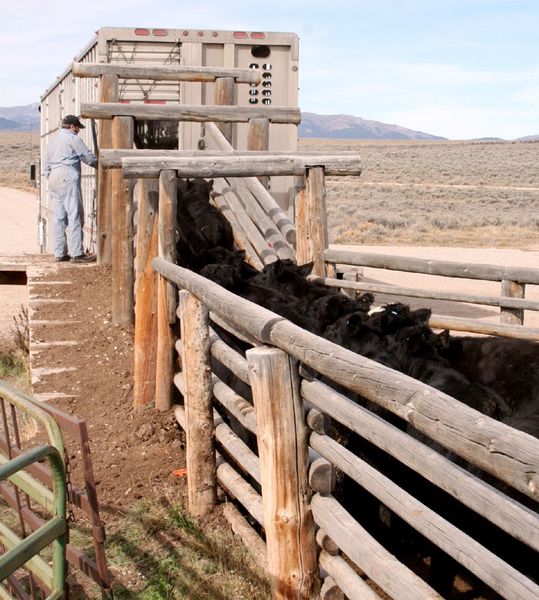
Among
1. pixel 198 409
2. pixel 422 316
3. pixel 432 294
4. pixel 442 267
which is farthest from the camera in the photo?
pixel 432 294

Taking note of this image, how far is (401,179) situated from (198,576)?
5097 centimetres

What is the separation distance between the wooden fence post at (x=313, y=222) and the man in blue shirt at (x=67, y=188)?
3.92 metres

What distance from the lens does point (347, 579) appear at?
11.4ft

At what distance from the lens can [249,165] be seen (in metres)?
6.81

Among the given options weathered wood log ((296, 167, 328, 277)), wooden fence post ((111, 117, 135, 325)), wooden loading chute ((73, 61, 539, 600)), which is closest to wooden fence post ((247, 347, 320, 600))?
wooden loading chute ((73, 61, 539, 600))

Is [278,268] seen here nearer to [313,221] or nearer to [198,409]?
[313,221]

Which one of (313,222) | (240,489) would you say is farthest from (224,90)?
(240,489)

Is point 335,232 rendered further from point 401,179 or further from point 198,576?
point 401,179

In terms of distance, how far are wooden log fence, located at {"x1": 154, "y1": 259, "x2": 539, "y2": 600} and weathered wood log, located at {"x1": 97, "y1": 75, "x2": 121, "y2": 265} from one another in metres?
4.19

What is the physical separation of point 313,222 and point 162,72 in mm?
2450

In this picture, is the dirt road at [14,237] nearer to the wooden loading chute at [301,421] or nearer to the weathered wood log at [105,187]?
the weathered wood log at [105,187]

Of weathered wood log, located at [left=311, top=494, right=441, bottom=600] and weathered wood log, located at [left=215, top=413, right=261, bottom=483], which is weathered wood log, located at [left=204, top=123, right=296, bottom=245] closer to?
weathered wood log, located at [left=215, top=413, right=261, bottom=483]

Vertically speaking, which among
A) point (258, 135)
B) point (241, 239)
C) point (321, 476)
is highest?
point (258, 135)

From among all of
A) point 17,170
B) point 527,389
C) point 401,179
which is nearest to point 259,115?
point 527,389
